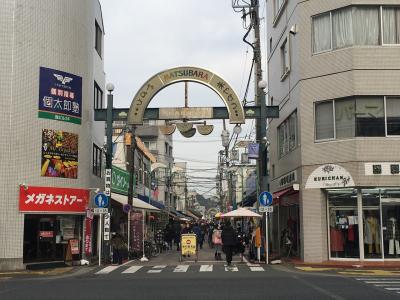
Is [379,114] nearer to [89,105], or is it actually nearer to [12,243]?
[89,105]

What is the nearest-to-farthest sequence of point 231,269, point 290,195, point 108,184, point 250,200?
point 231,269
point 108,184
point 290,195
point 250,200

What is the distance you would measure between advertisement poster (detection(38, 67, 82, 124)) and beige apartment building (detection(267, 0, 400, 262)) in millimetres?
9809

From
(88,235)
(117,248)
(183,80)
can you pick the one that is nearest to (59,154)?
(88,235)

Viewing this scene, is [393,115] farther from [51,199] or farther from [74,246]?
[74,246]

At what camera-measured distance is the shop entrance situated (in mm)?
22109

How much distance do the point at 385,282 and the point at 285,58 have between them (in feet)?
50.9

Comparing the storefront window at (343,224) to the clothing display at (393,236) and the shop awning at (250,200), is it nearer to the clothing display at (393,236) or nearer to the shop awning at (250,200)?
the clothing display at (393,236)

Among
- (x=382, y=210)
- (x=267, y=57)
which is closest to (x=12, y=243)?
(x=382, y=210)

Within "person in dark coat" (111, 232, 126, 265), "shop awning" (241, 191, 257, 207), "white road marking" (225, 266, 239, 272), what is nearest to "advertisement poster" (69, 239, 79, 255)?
"person in dark coat" (111, 232, 126, 265)

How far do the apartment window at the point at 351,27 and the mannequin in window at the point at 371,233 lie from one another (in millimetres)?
7086

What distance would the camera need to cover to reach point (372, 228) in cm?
2178

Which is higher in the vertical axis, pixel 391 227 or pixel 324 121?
pixel 324 121

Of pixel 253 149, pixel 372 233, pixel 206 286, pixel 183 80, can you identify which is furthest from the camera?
pixel 253 149

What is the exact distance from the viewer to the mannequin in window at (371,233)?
21.7 meters
